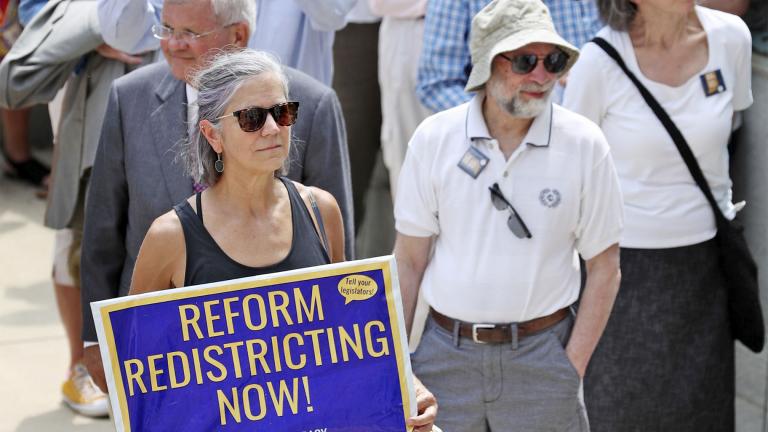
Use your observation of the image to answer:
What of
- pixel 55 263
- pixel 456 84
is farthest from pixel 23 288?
pixel 456 84

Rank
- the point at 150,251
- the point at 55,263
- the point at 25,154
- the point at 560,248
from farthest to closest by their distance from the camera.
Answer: the point at 25,154
the point at 55,263
the point at 560,248
the point at 150,251

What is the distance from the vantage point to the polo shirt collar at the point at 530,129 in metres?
4.04

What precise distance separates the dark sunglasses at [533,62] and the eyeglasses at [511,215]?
1.24ft

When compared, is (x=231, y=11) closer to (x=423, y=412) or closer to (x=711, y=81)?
(x=423, y=412)

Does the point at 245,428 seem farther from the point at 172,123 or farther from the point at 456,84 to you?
the point at 456,84

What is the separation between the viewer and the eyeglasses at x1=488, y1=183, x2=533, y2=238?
3996 millimetres

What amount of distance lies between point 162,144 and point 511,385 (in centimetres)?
136

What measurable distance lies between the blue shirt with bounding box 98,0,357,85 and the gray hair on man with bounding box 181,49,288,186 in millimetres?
1525

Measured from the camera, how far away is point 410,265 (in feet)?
14.0

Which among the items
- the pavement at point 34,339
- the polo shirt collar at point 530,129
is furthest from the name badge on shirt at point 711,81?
the pavement at point 34,339

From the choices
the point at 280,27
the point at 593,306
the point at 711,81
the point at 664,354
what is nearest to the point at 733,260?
the point at 664,354

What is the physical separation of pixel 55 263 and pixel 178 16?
81.6 inches

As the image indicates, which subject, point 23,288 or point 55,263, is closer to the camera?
point 55,263

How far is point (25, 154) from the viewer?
891 cm
